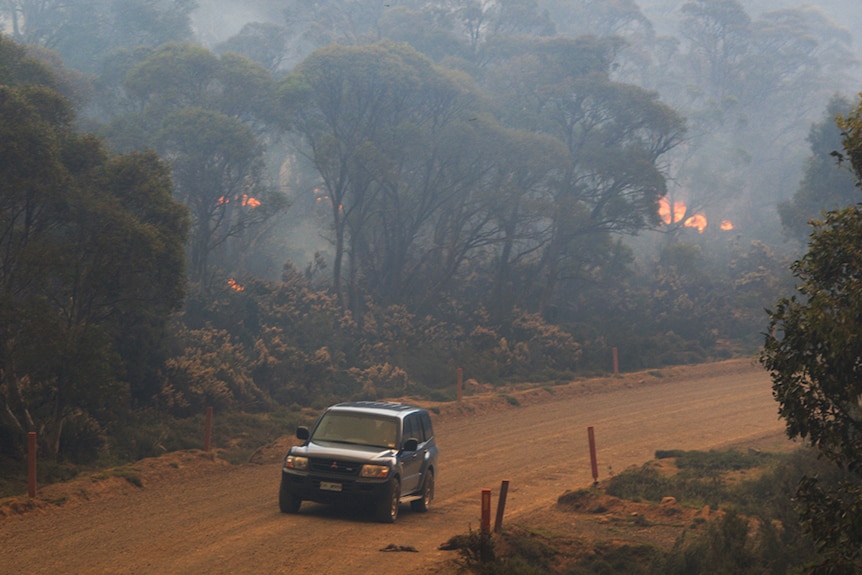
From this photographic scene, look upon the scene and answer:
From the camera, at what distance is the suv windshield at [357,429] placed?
1573 centimetres

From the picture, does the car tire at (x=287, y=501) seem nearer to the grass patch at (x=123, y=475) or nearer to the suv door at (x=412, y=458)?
the suv door at (x=412, y=458)

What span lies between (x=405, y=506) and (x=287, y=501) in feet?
10.3

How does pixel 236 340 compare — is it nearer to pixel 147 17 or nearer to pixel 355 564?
pixel 355 564

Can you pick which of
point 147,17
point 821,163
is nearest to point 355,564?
point 821,163

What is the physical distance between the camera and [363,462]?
14797mm

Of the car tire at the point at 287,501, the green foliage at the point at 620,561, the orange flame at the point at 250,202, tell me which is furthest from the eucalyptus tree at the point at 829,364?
the orange flame at the point at 250,202

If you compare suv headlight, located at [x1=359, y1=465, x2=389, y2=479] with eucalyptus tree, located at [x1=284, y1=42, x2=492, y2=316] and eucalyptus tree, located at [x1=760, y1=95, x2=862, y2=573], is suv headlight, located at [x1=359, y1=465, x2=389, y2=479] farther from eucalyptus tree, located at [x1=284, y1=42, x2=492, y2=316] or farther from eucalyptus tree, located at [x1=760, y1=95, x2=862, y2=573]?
eucalyptus tree, located at [x1=284, y1=42, x2=492, y2=316]

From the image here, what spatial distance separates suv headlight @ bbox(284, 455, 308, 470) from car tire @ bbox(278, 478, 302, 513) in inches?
17.3

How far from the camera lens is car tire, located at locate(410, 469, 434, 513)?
17.0m

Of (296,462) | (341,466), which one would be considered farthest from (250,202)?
(341,466)

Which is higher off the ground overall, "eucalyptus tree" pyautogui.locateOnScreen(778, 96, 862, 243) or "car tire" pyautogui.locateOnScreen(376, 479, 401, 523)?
"eucalyptus tree" pyautogui.locateOnScreen(778, 96, 862, 243)

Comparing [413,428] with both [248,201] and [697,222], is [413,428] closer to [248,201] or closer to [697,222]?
[248,201]

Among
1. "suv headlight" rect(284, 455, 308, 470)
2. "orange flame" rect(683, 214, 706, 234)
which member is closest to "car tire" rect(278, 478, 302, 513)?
"suv headlight" rect(284, 455, 308, 470)

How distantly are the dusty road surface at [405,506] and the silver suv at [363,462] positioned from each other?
44 centimetres
